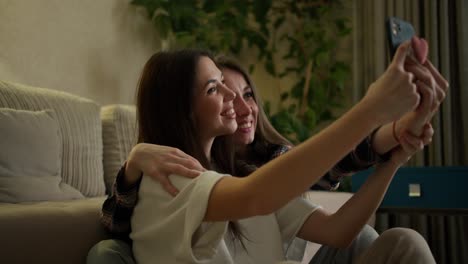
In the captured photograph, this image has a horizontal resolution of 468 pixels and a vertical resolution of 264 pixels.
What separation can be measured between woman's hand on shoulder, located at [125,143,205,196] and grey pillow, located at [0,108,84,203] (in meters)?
0.73

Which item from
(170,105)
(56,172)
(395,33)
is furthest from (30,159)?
(395,33)

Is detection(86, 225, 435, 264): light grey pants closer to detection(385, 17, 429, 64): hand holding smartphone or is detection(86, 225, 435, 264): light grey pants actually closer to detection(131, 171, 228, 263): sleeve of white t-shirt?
detection(131, 171, 228, 263): sleeve of white t-shirt

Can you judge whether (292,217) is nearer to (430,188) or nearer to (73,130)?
(73,130)

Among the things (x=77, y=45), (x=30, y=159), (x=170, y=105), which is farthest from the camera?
(x=77, y=45)

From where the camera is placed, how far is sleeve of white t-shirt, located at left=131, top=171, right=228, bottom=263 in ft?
2.74

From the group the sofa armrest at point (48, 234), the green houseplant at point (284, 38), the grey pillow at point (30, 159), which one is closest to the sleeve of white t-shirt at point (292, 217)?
the sofa armrest at point (48, 234)

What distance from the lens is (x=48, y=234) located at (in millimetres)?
1131

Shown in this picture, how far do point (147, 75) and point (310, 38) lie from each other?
239 cm

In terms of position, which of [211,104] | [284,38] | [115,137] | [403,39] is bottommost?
[115,137]

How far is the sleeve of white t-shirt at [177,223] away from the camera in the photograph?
0.83 metres

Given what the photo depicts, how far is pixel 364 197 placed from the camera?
1086 mm

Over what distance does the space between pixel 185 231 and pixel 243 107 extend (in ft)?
2.06

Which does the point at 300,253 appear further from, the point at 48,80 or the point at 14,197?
the point at 48,80

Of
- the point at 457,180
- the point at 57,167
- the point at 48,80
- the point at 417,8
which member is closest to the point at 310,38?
the point at 417,8
